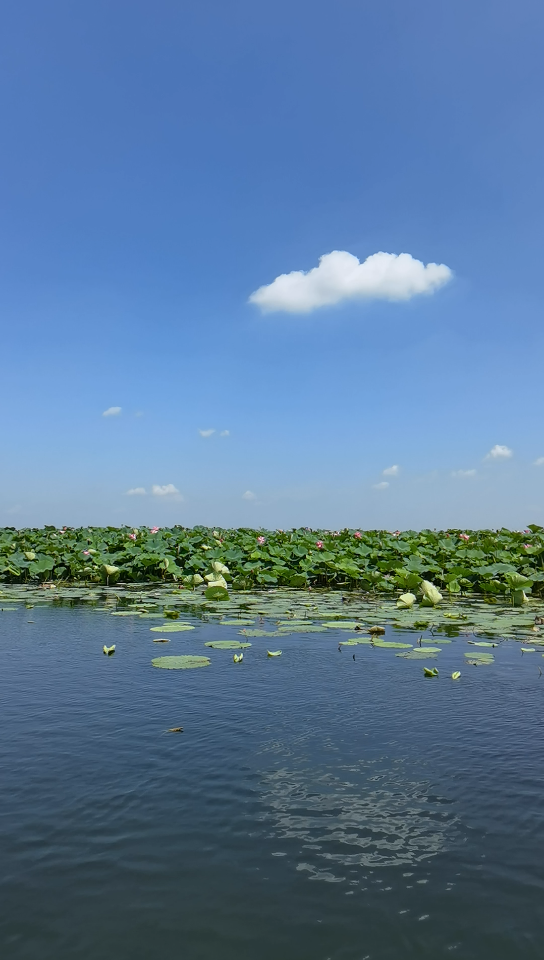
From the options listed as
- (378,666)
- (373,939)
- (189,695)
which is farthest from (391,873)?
(378,666)

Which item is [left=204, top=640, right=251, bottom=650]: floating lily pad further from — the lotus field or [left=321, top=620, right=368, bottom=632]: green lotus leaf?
the lotus field

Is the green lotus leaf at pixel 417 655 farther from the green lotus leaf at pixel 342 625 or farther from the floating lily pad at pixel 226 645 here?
the floating lily pad at pixel 226 645

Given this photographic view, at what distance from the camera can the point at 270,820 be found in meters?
1.80

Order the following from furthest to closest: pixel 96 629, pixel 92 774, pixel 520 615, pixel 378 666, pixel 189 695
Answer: pixel 520 615
pixel 96 629
pixel 378 666
pixel 189 695
pixel 92 774

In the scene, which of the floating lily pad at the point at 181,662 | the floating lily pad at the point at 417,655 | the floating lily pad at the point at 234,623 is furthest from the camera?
the floating lily pad at the point at 234,623

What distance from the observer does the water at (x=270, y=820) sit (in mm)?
1316

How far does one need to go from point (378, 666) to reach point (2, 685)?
7.30 ft

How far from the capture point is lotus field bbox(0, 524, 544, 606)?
27.8 ft

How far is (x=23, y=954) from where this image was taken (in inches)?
49.2

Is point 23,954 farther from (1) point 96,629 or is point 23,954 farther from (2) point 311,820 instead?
(1) point 96,629

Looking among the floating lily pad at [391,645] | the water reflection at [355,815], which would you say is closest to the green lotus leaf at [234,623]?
the floating lily pad at [391,645]

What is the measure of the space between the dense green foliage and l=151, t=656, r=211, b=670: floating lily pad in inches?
176

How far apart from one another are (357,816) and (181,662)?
206cm

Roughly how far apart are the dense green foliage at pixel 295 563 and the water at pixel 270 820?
515 centimetres
